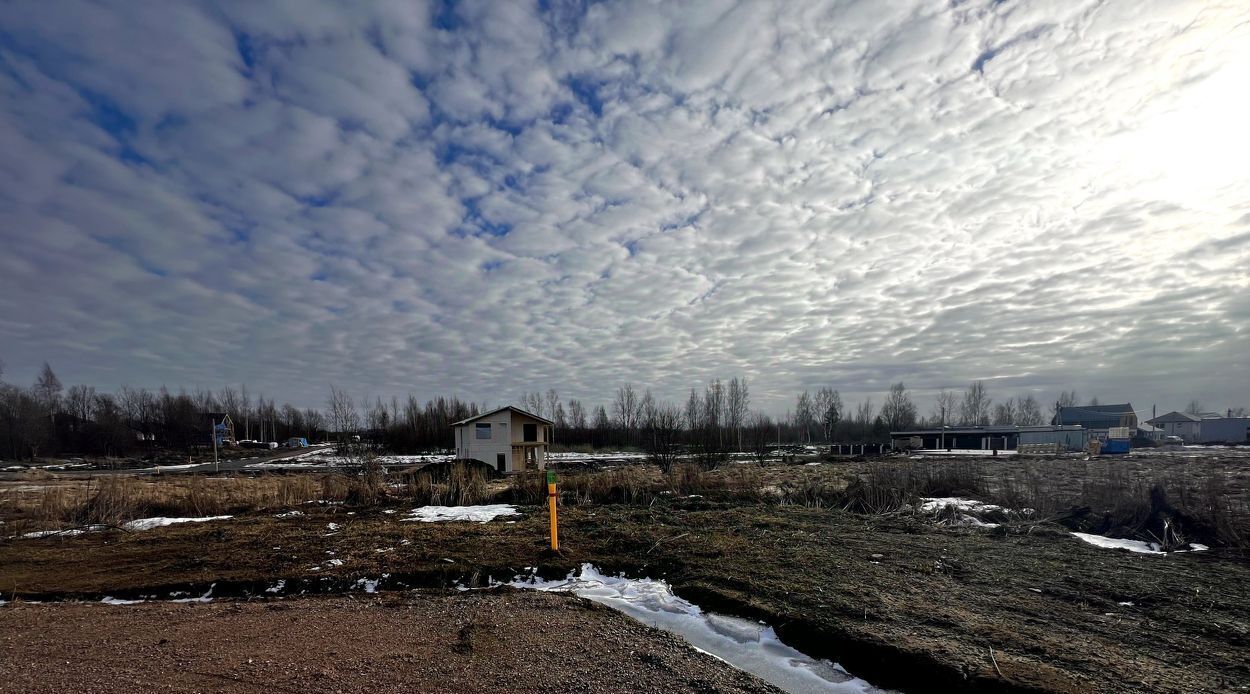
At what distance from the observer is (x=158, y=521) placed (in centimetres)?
1339

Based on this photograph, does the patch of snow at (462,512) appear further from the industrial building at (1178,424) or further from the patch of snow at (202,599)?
the industrial building at (1178,424)

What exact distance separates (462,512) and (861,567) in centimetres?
970

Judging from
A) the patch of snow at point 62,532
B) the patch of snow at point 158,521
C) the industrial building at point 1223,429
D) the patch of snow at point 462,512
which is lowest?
the industrial building at point 1223,429

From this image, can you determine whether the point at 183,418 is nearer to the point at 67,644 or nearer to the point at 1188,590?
the point at 67,644

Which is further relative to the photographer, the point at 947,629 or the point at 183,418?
the point at 183,418

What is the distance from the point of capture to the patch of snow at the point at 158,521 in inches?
495

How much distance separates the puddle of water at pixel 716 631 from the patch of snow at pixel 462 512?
571cm

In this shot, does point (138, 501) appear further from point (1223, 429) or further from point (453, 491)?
point (1223, 429)

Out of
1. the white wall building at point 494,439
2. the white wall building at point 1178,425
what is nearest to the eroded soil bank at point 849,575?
the white wall building at point 494,439

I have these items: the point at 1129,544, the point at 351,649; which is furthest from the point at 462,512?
the point at 1129,544

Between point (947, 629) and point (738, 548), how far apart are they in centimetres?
393

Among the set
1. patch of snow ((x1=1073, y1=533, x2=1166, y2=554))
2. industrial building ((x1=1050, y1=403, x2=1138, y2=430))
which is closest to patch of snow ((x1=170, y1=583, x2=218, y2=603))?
patch of snow ((x1=1073, y1=533, x2=1166, y2=554))

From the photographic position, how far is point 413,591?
7336 mm

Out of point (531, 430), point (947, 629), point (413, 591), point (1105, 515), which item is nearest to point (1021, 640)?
point (947, 629)
